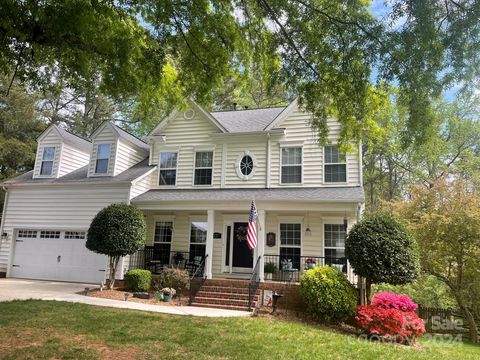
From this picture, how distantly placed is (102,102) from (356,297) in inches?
1111

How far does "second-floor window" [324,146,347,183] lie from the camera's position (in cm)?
1405

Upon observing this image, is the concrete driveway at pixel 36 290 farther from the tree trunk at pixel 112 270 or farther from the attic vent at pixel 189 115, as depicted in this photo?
the attic vent at pixel 189 115

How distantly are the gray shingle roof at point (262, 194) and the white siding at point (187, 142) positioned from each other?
0.81 metres

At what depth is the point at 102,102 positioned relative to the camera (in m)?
31.6

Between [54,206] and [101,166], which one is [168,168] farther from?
[54,206]

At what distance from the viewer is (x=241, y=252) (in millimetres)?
14625

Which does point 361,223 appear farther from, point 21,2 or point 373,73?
point 21,2

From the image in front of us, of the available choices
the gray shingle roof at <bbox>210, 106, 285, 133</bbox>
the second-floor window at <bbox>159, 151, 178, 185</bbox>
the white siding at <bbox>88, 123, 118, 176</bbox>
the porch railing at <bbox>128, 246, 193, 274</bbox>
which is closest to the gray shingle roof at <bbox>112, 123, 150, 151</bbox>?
the white siding at <bbox>88, 123, 118, 176</bbox>

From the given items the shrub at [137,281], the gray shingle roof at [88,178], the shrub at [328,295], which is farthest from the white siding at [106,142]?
the shrub at [328,295]

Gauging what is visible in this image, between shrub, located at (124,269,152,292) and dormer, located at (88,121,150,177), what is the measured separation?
5.08m

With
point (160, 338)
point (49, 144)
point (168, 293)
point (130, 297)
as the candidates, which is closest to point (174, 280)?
point (168, 293)

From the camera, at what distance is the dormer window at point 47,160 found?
56.7ft

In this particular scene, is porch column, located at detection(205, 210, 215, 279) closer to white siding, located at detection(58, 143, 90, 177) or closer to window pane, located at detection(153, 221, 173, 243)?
window pane, located at detection(153, 221, 173, 243)

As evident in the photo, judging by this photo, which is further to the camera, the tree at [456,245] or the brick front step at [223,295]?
the tree at [456,245]
